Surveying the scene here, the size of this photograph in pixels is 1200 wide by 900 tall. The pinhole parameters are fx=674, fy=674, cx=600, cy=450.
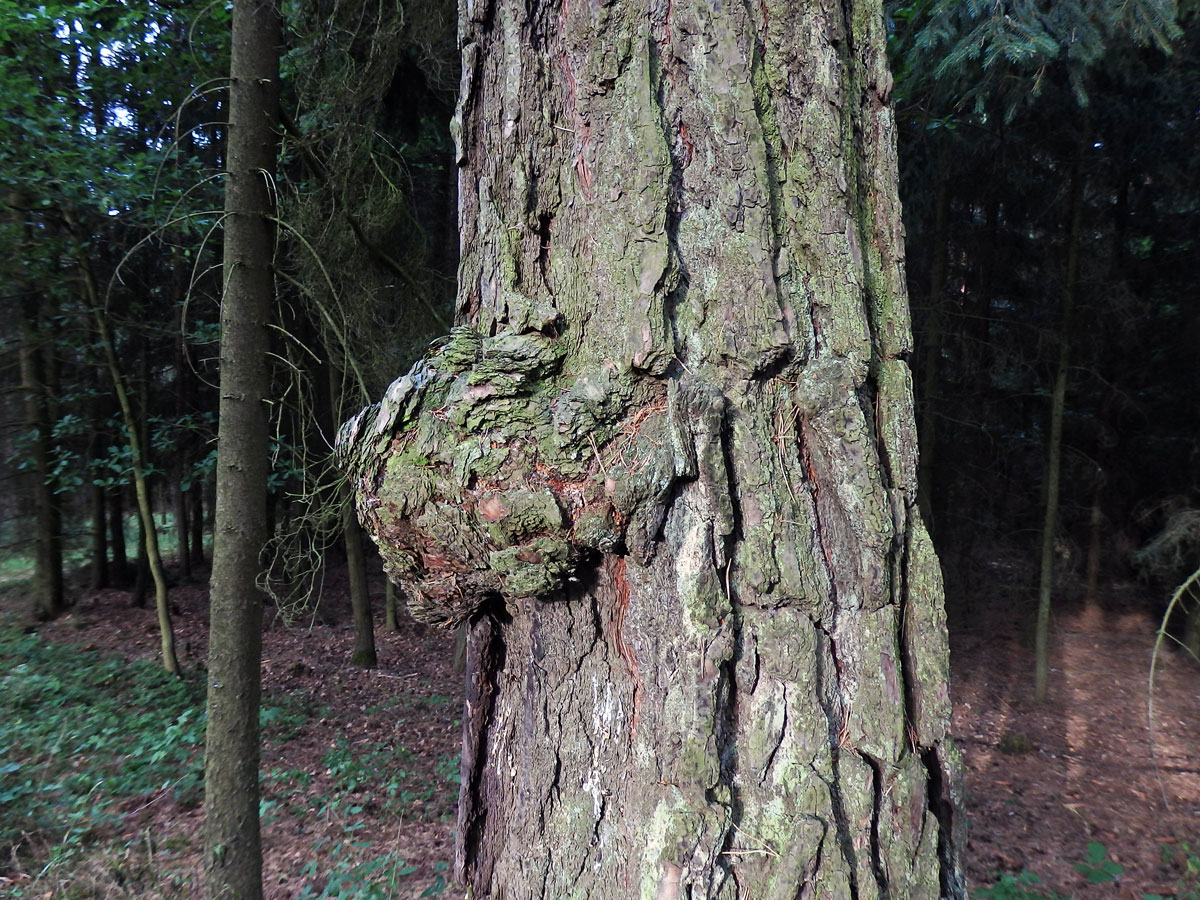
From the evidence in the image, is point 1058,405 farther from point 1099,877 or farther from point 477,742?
point 477,742

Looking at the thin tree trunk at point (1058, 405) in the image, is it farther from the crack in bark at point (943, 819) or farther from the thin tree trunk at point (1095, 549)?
the crack in bark at point (943, 819)

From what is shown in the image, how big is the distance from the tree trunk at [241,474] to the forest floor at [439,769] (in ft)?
3.39

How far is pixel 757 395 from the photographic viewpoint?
1277 mm

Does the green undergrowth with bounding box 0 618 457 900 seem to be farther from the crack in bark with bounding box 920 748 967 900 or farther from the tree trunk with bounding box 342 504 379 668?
the crack in bark with bounding box 920 748 967 900

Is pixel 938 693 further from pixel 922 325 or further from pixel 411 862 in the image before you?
pixel 922 325

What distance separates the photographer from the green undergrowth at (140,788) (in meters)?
3.95

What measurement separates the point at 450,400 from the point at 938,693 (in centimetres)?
110

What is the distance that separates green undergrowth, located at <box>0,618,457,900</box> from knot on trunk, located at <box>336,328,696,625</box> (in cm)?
341

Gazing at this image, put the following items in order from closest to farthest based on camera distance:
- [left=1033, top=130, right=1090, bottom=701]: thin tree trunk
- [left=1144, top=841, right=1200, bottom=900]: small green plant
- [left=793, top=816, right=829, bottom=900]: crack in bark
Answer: [left=793, top=816, right=829, bottom=900]: crack in bark → [left=1144, top=841, right=1200, bottom=900]: small green plant → [left=1033, top=130, right=1090, bottom=701]: thin tree trunk

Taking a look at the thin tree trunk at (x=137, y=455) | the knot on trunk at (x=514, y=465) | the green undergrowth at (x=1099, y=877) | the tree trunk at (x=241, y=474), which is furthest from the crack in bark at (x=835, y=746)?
the thin tree trunk at (x=137, y=455)

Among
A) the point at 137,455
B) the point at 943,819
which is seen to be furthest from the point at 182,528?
the point at 943,819

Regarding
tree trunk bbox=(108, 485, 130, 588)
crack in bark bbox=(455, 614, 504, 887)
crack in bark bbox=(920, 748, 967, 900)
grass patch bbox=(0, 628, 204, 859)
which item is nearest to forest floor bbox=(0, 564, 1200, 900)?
grass patch bbox=(0, 628, 204, 859)

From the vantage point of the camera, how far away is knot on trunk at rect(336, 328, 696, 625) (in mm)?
1249

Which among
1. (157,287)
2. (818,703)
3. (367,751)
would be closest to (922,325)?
(367,751)
